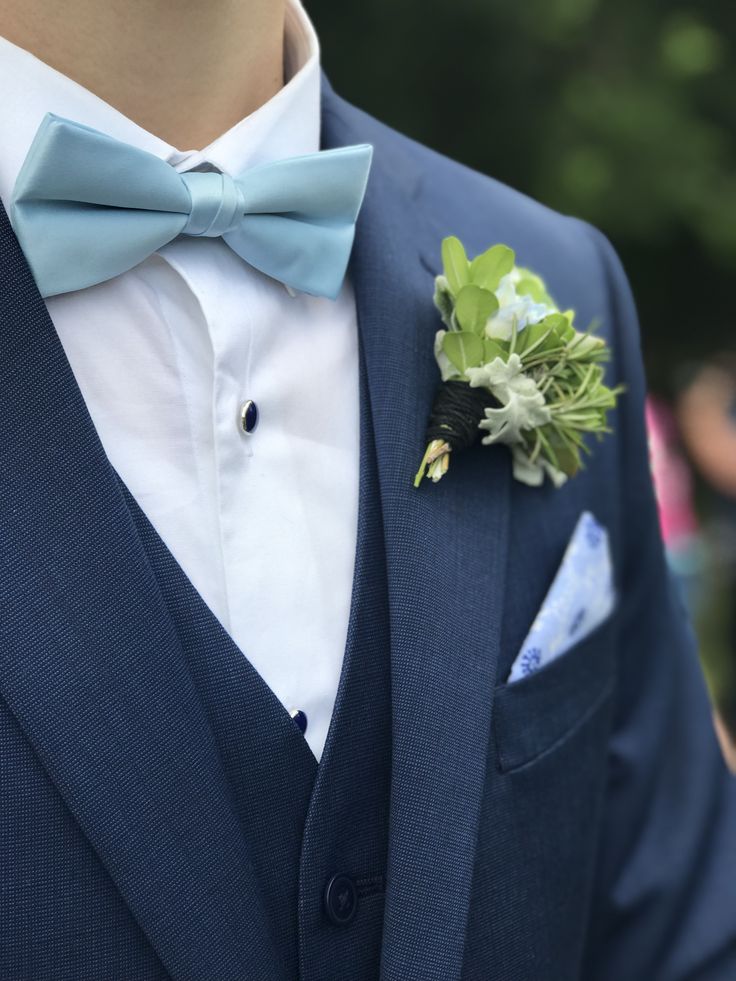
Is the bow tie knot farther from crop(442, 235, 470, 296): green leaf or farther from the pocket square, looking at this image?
the pocket square

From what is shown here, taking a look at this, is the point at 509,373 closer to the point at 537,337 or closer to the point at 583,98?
the point at 537,337

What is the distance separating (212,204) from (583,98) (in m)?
2.22

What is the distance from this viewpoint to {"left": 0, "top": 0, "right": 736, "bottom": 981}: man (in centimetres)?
95

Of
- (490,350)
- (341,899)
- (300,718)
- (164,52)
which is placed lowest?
(341,899)

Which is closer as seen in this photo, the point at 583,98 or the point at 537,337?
the point at 537,337

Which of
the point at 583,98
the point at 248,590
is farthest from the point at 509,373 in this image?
the point at 583,98

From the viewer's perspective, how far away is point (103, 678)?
0.96 meters

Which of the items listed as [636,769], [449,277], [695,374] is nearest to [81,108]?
[449,277]

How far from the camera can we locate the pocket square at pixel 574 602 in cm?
125

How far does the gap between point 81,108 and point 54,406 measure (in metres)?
0.27

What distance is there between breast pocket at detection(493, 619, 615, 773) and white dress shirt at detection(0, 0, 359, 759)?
196 mm

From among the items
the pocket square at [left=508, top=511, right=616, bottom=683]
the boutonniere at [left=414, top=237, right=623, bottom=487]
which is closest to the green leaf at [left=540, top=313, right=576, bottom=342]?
the boutonniere at [left=414, top=237, right=623, bottom=487]

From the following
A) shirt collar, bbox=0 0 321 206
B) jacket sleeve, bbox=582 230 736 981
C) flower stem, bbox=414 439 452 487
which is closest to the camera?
shirt collar, bbox=0 0 321 206

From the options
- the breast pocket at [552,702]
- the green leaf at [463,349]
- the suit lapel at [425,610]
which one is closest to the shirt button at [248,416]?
the suit lapel at [425,610]
